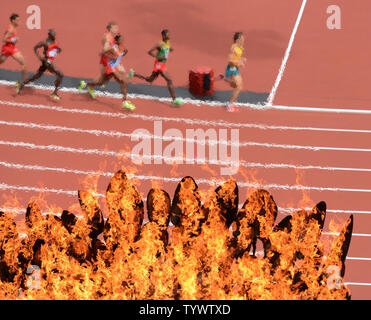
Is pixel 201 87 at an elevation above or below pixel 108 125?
above

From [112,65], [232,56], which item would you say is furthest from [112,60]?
[232,56]

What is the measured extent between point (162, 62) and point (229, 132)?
7.17 feet

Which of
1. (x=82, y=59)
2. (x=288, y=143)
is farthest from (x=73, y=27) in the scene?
(x=288, y=143)

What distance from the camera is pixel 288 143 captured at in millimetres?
14680

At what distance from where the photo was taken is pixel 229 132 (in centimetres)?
1493

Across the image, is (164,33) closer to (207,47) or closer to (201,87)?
(201,87)

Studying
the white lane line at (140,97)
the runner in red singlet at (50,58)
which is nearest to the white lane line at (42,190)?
the runner in red singlet at (50,58)

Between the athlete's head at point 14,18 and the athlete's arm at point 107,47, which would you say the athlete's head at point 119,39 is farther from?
the athlete's head at point 14,18

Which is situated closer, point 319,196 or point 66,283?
point 66,283

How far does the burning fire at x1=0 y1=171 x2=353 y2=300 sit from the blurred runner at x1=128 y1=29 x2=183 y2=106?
5.72 meters

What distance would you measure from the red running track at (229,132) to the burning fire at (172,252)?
191 centimetres

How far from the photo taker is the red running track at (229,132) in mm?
13094

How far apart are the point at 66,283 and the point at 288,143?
6618mm

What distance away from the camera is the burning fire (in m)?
9.41
